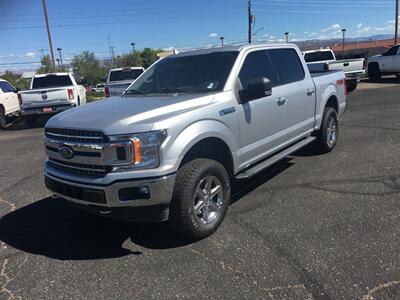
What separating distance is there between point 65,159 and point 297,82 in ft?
11.8

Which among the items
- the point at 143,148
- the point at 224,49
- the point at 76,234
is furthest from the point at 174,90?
the point at 76,234

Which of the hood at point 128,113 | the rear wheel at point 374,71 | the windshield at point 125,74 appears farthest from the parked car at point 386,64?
the hood at point 128,113

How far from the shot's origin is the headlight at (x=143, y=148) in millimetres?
3596

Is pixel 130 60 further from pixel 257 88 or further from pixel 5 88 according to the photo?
pixel 257 88

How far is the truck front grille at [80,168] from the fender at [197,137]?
23.8 inches

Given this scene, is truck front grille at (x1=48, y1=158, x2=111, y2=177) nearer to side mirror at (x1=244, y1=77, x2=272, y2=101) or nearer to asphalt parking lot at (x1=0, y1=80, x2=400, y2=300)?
asphalt parking lot at (x1=0, y1=80, x2=400, y2=300)

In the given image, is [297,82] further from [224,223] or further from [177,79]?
[224,223]

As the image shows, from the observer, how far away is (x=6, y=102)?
49.8ft

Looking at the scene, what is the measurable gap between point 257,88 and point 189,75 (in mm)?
931

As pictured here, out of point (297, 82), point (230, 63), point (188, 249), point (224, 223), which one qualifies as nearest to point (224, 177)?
point (224, 223)

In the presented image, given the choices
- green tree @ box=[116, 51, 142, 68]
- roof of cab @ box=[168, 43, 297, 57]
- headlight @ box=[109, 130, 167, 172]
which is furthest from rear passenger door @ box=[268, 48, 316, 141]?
green tree @ box=[116, 51, 142, 68]

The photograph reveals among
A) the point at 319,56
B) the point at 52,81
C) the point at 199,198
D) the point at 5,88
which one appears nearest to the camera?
the point at 199,198

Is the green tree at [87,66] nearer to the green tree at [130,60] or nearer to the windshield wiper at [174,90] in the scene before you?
the green tree at [130,60]

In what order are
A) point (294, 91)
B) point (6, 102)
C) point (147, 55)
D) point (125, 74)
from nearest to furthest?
point (294, 91) → point (6, 102) → point (125, 74) → point (147, 55)
